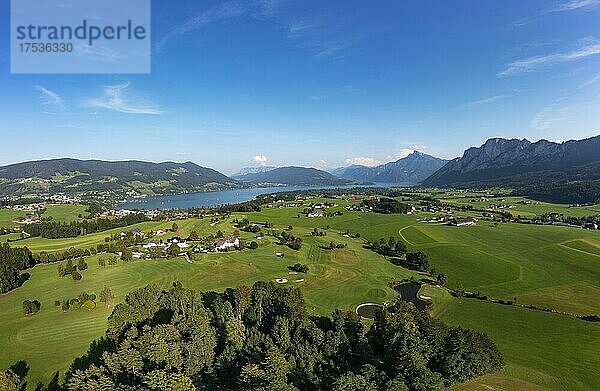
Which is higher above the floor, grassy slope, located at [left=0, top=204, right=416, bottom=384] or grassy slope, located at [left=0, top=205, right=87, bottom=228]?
grassy slope, located at [left=0, top=205, right=87, bottom=228]

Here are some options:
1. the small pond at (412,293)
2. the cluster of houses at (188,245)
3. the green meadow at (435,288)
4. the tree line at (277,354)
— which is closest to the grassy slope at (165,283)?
the green meadow at (435,288)

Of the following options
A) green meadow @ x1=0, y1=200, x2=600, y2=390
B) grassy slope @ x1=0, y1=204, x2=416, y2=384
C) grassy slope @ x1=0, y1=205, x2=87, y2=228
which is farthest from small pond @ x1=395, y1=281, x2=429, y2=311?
grassy slope @ x1=0, y1=205, x2=87, y2=228

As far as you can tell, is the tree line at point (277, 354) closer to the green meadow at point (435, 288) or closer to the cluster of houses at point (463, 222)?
the green meadow at point (435, 288)

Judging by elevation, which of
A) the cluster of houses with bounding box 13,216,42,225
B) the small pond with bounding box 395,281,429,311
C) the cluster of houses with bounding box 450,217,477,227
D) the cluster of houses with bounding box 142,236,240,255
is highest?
the cluster of houses with bounding box 450,217,477,227

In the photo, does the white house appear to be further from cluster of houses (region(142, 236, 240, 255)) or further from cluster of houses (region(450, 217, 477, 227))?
cluster of houses (region(450, 217, 477, 227))

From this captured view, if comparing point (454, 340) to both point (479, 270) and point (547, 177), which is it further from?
point (547, 177)

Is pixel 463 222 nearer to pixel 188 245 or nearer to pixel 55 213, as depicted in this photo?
pixel 188 245

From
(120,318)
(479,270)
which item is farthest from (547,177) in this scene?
(120,318)

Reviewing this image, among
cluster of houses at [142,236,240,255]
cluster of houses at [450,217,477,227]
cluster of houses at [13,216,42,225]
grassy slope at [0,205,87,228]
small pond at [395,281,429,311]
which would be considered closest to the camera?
small pond at [395,281,429,311]
